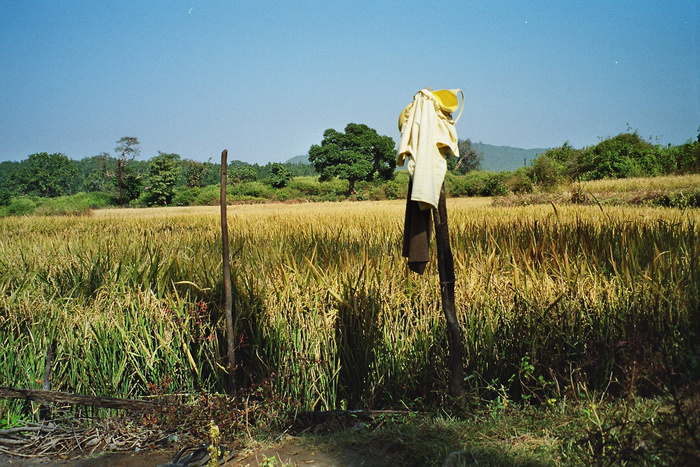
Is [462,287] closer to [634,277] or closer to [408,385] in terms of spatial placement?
[408,385]

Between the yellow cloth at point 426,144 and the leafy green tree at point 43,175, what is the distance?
73.7 meters

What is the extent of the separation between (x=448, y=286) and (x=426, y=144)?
71 cm

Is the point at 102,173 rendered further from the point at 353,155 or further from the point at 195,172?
the point at 353,155

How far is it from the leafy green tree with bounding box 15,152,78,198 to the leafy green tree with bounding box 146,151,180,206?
103ft

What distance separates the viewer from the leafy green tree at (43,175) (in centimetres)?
6291

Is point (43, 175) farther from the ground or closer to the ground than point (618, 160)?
farther from the ground

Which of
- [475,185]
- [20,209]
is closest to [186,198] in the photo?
[20,209]

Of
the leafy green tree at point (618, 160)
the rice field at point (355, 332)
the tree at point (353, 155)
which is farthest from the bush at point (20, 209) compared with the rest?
the leafy green tree at point (618, 160)

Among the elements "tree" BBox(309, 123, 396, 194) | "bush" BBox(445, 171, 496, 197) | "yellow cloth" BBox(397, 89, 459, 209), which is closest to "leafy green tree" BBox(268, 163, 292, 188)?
"tree" BBox(309, 123, 396, 194)

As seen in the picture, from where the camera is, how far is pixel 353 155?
37.8 metres

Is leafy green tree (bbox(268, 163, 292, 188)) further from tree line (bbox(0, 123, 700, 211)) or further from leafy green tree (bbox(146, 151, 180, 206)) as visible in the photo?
leafy green tree (bbox(146, 151, 180, 206))

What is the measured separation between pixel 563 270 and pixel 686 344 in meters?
0.80

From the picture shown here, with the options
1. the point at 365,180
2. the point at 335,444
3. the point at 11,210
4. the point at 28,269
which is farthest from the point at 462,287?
the point at 365,180

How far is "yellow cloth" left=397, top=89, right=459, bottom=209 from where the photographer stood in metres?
1.87
